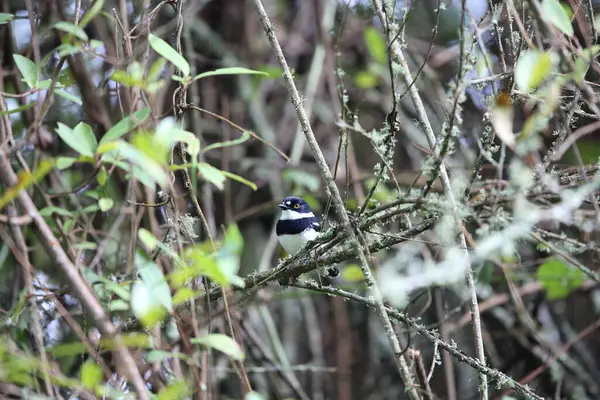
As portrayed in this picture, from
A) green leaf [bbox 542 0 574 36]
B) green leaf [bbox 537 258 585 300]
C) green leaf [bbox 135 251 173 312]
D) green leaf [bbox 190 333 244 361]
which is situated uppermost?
green leaf [bbox 542 0 574 36]

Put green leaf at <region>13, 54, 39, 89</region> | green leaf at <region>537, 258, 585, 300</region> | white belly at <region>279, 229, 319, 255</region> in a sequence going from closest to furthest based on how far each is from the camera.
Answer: green leaf at <region>13, 54, 39, 89</region>
green leaf at <region>537, 258, 585, 300</region>
white belly at <region>279, 229, 319, 255</region>

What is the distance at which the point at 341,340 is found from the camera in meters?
4.89

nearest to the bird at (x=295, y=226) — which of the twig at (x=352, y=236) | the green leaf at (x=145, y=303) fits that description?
the twig at (x=352, y=236)

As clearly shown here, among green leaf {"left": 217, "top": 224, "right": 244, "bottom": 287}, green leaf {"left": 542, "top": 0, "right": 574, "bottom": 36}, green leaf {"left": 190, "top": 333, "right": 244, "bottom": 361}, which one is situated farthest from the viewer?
green leaf {"left": 542, "top": 0, "right": 574, "bottom": 36}

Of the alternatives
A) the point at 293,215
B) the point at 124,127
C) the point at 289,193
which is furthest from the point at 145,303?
the point at 289,193

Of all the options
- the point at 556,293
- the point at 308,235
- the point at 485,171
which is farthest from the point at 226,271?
→ the point at 485,171

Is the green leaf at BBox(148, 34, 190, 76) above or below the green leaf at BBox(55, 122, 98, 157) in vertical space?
above

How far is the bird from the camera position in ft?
13.6

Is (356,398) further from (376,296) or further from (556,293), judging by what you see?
(376,296)

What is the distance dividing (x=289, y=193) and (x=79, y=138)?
346 cm

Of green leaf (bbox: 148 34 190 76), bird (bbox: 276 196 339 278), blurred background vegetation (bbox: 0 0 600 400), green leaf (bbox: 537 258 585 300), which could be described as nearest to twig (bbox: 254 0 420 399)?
blurred background vegetation (bbox: 0 0 600 400)

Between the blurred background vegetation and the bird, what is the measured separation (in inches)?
4.2

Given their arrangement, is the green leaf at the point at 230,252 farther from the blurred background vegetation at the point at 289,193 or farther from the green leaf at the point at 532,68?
the green leaf at the point at 532,68

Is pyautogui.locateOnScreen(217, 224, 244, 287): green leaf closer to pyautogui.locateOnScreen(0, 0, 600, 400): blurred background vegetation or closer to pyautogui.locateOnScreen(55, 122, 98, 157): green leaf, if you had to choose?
pyautogui.locateOnScreen(0, 0, 600, 400): blurred background vegetation
